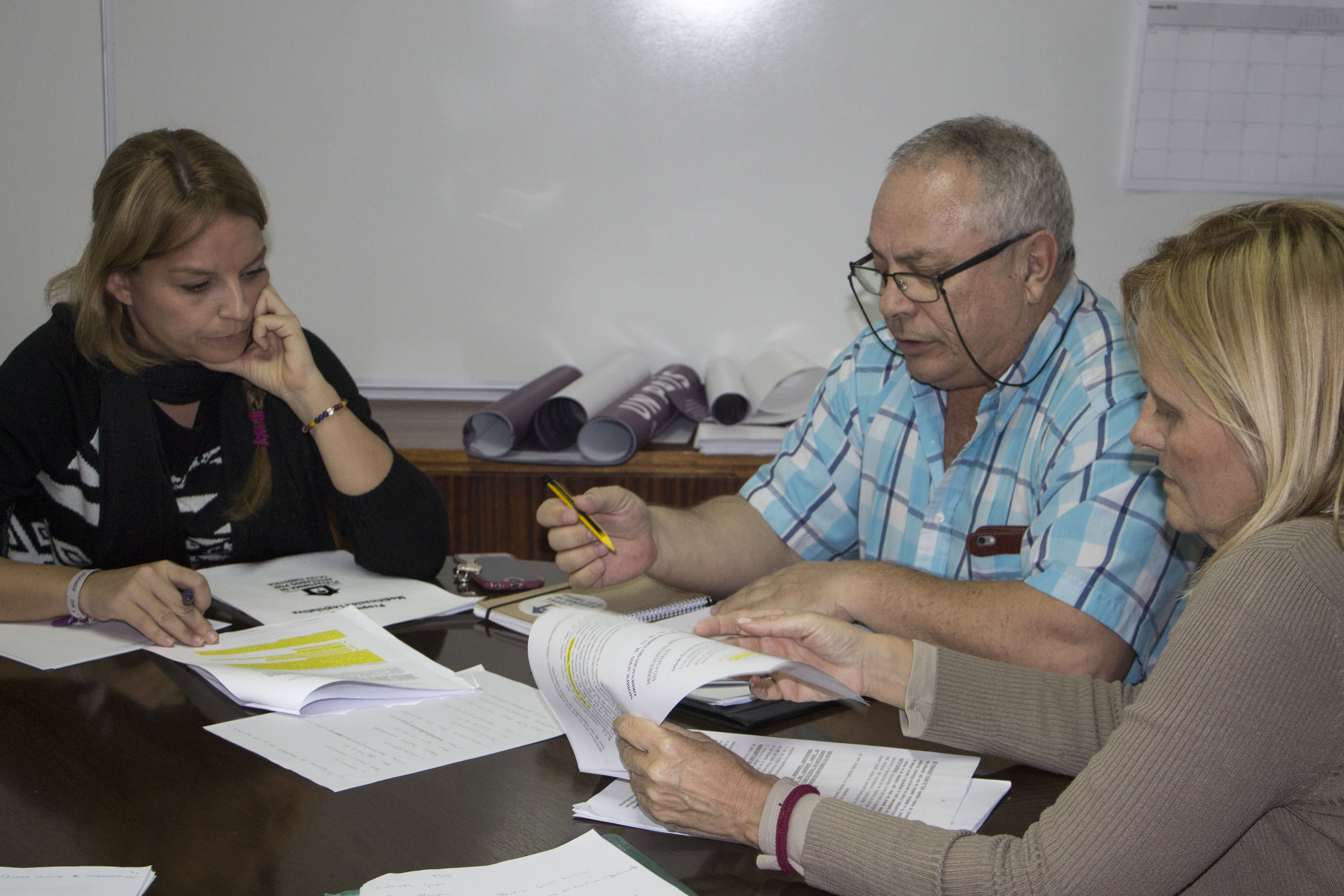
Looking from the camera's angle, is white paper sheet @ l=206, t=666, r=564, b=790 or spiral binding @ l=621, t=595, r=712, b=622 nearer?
white paper sheet @ l=206, t=666, r=564, b=790

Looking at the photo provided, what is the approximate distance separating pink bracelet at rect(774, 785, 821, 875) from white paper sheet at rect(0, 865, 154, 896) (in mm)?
481

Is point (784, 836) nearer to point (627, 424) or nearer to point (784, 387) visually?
point (627, 424)

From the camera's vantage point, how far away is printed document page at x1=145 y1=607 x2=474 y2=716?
1.16 m

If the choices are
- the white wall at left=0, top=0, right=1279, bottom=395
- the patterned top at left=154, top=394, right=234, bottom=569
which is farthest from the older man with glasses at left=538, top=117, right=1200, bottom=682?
the white wall at left=0, top=0, right=1279, bottom=395

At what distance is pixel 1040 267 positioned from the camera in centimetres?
161

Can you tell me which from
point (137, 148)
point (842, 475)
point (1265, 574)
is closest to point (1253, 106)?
point (842, 475)

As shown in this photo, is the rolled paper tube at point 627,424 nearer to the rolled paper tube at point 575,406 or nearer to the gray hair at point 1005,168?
the rolled paper tube at point 575,406

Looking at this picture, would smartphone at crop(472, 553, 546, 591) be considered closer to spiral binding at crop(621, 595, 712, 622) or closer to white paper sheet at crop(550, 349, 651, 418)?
spiral binding at crop(621, 595, 712, 622)

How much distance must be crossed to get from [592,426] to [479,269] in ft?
2.09

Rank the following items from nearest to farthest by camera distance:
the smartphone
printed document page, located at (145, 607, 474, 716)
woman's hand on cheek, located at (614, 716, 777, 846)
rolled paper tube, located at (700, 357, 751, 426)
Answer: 1. woman's hand on cheek, located at (614, 716, 777, 846)
2. printed document page, located at (145, 607, 474, 716)
3. the smartphone
4. rolled paper tube, located at (700, 357, 751, 426)

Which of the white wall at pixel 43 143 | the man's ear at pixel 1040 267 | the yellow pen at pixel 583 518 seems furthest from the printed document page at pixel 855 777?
the white wall at pixel 43 143

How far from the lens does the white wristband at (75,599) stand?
4.57 feet

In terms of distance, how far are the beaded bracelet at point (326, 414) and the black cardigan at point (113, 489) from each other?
0.41ft

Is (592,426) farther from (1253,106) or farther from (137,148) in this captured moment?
(1253,106)
